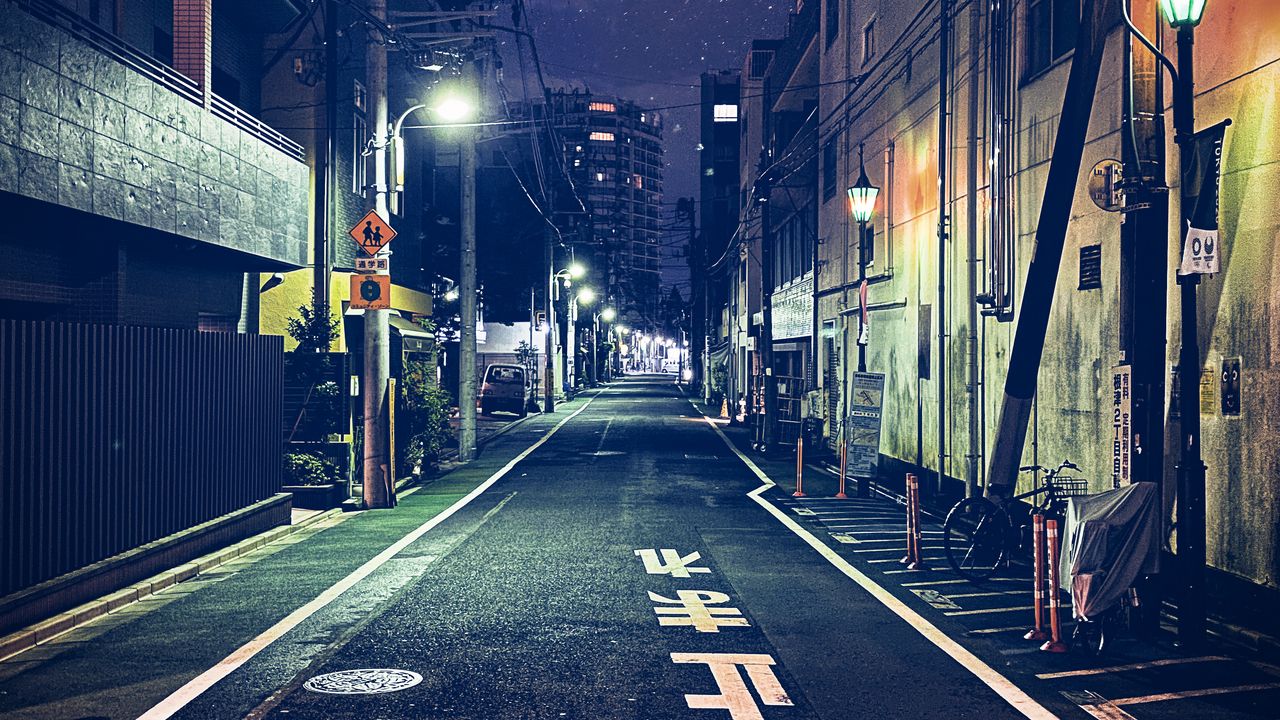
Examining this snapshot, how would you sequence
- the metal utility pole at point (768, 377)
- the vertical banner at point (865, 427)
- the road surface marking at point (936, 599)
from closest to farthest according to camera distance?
the road surface marking at point (936, 599), the vertical banner at point (865, 427), the metal utility pole at point (768, 377)

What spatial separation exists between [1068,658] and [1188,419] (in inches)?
90.9

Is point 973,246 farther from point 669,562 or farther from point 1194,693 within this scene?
point 1194,693

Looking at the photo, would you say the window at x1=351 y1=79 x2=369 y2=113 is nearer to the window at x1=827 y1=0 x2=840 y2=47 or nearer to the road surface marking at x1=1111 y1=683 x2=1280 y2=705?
the window at x1=827 y1=0 x2=840 y2=47

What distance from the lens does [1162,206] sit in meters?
9.24

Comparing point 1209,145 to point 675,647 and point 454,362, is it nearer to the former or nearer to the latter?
point 675,647

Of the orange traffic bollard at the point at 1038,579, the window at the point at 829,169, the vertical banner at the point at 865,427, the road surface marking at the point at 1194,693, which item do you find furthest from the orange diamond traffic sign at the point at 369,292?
the window at the point at 829,169

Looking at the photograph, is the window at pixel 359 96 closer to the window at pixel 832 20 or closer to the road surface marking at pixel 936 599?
the window at pixel 832 20

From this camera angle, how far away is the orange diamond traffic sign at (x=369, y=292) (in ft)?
56.2

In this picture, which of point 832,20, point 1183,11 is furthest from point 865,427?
point 832,20

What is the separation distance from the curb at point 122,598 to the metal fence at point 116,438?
0.40 m

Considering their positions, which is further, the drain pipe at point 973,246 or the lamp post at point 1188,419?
the drain pipe at point 973,246

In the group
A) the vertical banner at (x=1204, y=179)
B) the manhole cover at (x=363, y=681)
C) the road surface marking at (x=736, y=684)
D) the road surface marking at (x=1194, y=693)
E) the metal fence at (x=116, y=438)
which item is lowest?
the road surface marking at (x=1194, y=693)

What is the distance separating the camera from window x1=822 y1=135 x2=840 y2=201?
31453mm

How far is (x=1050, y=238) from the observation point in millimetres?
12734
